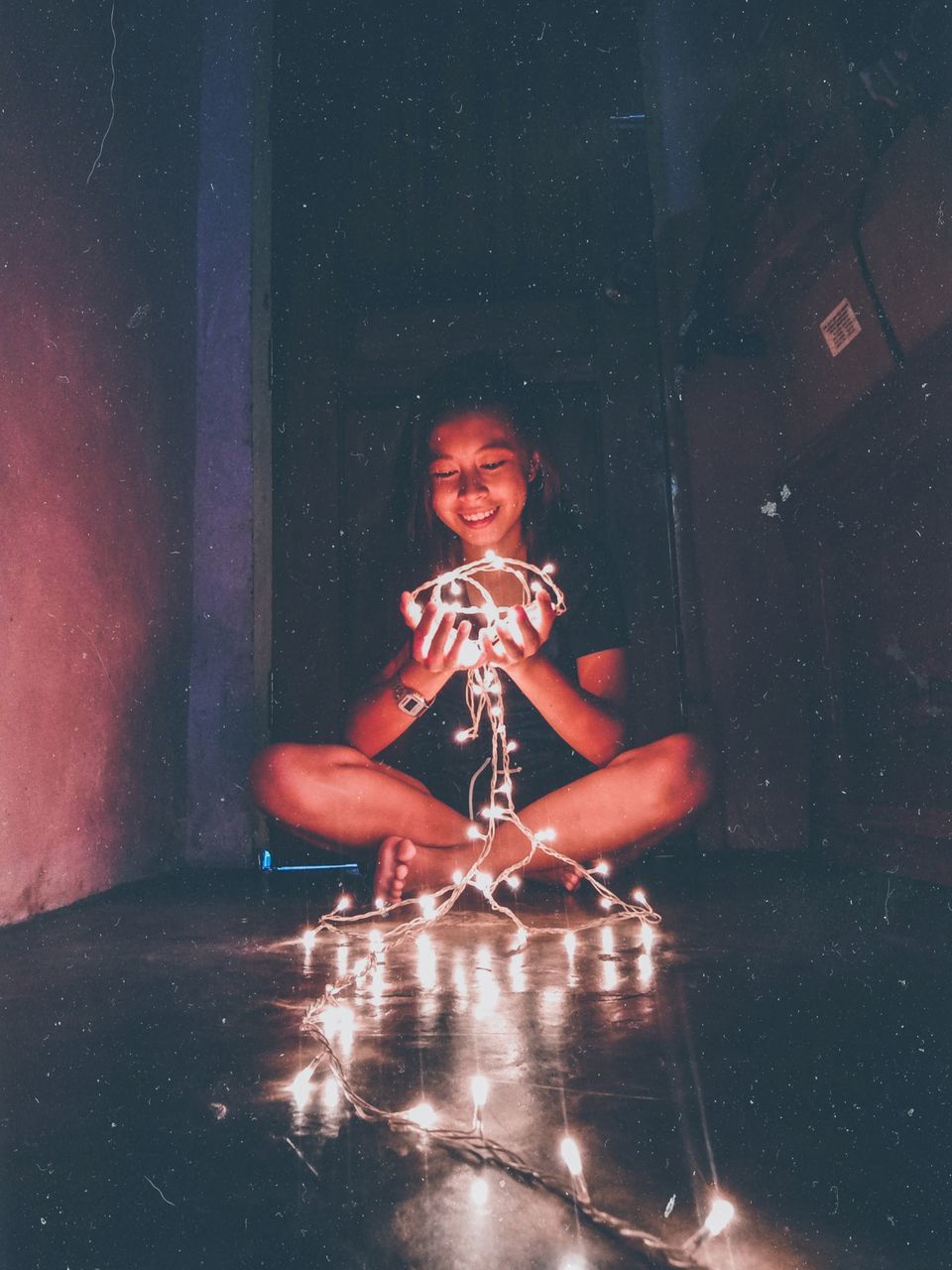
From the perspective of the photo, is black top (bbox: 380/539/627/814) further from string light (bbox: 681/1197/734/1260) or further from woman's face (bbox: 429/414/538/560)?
string light (bbox: 681/1197/734/1260)

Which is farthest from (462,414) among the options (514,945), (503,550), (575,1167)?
(575,1167)

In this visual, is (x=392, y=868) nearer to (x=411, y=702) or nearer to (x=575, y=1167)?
(x=411, y=702)

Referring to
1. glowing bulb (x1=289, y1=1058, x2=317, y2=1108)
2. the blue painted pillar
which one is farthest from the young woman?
glowing bulb (x1=289, y1=1058, x2=317, y2=1108)

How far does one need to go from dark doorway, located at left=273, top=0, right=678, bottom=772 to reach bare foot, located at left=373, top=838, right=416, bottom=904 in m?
0.52

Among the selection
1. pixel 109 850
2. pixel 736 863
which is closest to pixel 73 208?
pixel 109 850

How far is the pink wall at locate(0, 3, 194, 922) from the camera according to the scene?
1468mm

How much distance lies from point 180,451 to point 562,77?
150 centimetres

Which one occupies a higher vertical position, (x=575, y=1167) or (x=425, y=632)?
(x=425, y=632)

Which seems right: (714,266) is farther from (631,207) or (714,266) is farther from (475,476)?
(475,476)

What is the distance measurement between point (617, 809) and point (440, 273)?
1.49 m

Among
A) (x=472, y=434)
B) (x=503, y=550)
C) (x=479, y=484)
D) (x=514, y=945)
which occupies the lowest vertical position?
(x=514, y=945)

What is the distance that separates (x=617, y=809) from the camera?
168cm

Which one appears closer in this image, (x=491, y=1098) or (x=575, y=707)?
(x=491, y=1098)

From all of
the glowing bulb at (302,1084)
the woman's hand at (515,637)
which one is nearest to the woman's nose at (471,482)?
the woman's hand at (515,637)
